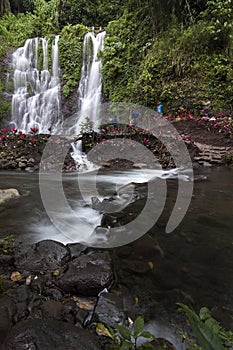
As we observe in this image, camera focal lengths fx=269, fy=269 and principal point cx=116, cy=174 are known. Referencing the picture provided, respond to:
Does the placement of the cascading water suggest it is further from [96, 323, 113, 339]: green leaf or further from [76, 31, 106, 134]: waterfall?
[96, 323, 113, 339]: green leaf

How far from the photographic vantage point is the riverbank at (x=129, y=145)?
28.9ft

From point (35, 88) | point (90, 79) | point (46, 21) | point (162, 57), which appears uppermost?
point (46, 21)

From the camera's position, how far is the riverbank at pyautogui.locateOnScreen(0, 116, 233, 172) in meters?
8.80

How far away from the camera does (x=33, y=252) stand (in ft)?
9.77

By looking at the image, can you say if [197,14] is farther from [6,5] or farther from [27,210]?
[6,5]

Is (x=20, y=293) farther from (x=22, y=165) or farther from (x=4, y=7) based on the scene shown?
(x=4, y=7)

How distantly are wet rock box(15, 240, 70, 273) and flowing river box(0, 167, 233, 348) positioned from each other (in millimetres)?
479

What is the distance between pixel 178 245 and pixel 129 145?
23.0ft

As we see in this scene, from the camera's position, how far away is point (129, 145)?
992cm

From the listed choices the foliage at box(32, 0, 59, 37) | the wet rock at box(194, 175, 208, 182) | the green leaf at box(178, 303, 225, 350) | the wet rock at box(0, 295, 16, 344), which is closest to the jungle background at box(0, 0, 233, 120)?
the foliage at box(32, 0, 59, 37)

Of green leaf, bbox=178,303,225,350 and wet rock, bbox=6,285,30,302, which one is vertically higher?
green leaf, bbox=178,303,225,350

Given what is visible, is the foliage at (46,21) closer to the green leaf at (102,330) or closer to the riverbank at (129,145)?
the riverbank at (129,145)

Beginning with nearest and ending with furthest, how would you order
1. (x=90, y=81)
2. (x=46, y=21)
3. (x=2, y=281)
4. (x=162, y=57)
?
(x=2, y=281) < (x=162, y=57) < (x=90, y=81) < (x=46, y=21)

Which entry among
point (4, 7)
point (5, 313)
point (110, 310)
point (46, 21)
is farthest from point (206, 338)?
point (4, 7)
